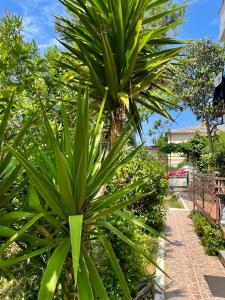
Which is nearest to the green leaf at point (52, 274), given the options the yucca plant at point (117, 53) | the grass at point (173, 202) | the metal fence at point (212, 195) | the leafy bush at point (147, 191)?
the yucca plant at point (117, 53)

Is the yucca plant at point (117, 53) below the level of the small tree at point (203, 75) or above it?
below

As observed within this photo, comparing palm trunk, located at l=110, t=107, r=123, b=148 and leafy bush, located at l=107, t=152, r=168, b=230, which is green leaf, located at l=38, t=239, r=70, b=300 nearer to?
palm trunk, located at l=110, t=107, r=123, b=148

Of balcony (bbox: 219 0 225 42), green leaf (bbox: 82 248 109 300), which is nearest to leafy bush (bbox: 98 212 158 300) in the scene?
green leaf (bbox: 82 248 109 300)

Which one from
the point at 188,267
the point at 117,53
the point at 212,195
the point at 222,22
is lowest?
the point at 188,267

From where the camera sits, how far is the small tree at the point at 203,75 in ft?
81.9

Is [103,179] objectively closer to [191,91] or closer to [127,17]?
[127,17]

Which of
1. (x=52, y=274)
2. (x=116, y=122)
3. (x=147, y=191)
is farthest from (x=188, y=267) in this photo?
(x=52, y=274)

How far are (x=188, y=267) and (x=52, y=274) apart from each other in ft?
21.7

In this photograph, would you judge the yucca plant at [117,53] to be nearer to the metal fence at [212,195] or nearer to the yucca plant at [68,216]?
the yucca plant at [68,216]

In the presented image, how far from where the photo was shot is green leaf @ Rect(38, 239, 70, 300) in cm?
213

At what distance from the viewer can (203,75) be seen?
25203 millimetres

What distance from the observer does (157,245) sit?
9750 mm

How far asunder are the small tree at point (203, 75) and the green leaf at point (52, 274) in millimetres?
Result: 23399

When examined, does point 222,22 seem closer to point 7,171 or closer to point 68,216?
point 7,171
